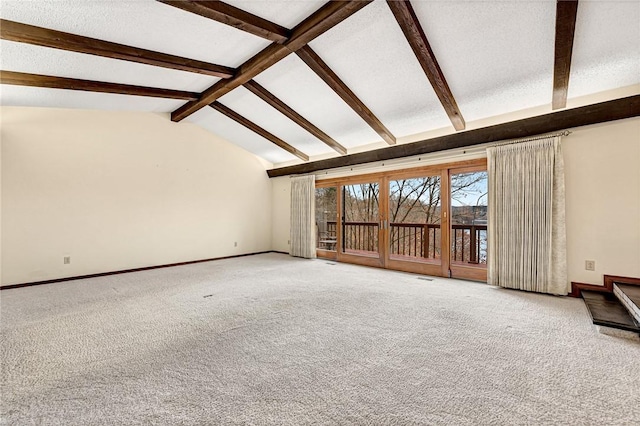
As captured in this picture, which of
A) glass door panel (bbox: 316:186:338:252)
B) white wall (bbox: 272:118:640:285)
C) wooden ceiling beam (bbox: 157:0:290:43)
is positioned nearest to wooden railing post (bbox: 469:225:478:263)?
white wall (bbox: 272:118:640:285)

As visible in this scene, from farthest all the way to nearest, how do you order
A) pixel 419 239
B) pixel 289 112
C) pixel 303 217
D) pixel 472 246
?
pixel 303 217, pixel 419 239, pixel 472 246, pixel 289 112

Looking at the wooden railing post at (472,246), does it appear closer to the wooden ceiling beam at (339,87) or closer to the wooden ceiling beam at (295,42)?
the wooden ceiling beam at (339,87)

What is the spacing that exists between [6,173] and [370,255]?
242 inches

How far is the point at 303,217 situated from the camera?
6.67 meters

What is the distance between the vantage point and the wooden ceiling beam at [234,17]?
2402 mm

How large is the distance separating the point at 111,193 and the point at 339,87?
14.4 feet

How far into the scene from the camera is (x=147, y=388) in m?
1.67

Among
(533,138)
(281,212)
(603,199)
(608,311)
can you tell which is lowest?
(608,311)

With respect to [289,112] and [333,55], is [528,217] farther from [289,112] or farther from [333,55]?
[289,112]

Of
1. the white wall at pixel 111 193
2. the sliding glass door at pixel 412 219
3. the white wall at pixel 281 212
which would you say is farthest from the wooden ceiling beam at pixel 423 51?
the white wall at pixel 111 193

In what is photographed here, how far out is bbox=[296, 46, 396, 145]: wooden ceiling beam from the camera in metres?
3.24

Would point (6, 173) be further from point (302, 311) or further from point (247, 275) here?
point (302, 311)

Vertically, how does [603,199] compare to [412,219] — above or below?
above

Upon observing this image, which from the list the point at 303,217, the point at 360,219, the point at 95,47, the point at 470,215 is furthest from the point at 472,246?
the point at 95,47
